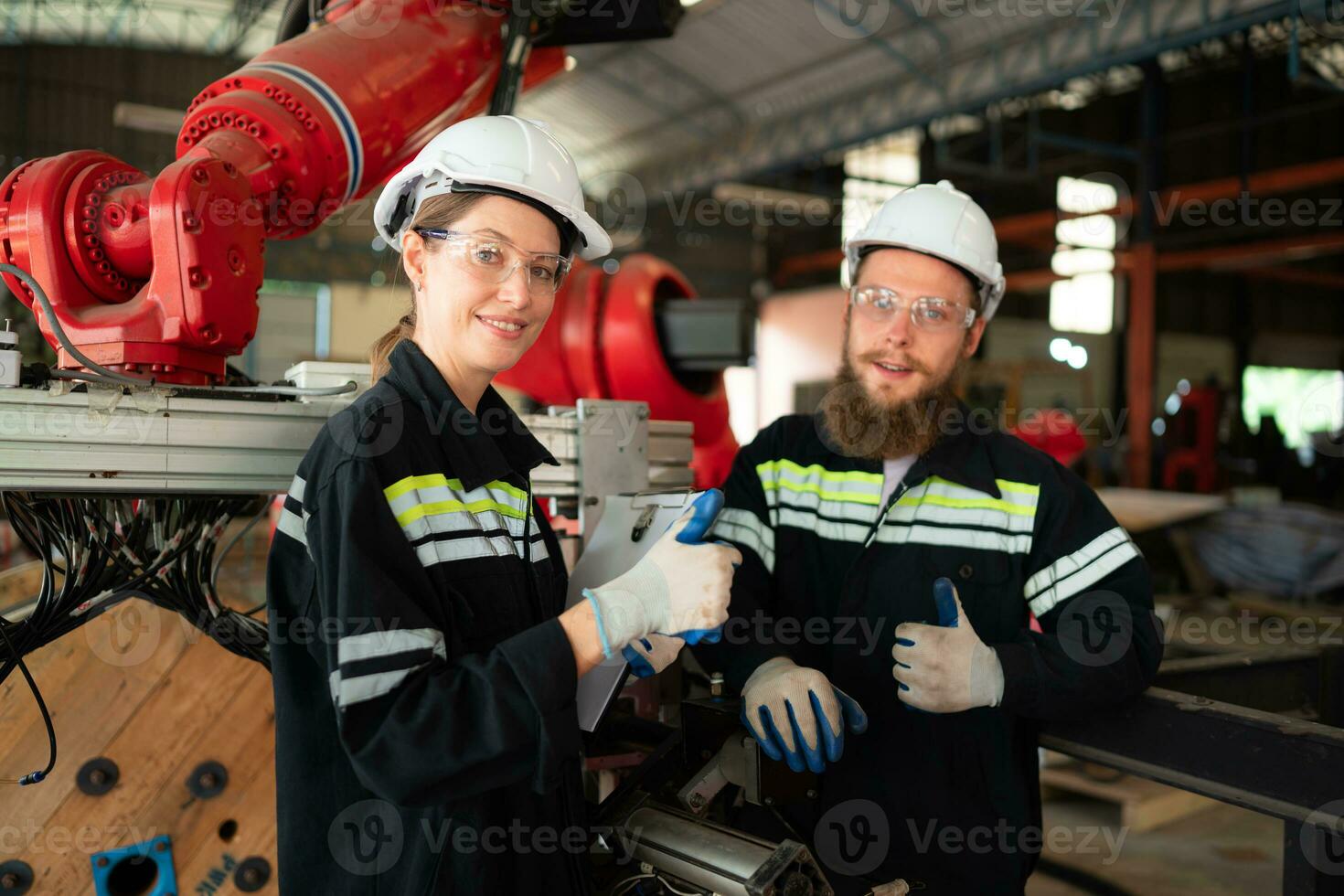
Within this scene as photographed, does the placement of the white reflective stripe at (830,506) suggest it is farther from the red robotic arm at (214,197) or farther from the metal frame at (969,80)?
the metal frame at (969,80)

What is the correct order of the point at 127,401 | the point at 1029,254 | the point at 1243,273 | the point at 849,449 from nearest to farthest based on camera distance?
1. the point at 127,401
2. the point at 849,449
3. the point at 1029,254
4. the point at 1243,273

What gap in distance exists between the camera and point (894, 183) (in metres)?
13.4

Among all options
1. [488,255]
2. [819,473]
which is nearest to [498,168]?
[488,255]

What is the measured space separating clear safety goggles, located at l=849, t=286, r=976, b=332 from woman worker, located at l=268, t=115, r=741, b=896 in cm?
70

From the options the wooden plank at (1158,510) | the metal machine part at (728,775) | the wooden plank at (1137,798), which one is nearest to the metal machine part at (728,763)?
the metal machine part at (728,775)

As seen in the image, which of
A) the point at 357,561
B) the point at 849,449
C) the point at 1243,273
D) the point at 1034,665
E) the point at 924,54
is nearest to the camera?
the point at 357,561

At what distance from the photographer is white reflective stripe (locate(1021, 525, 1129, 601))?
171cm

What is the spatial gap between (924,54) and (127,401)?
9339mm

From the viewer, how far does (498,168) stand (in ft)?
4.33

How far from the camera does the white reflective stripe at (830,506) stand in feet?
6.02

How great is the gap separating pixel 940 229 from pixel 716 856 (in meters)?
1.20

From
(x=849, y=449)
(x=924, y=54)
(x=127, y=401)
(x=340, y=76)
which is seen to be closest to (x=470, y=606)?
(x=127, y=401)

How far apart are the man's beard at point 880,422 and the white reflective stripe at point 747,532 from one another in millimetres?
211

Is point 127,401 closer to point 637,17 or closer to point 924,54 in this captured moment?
point 637,17
